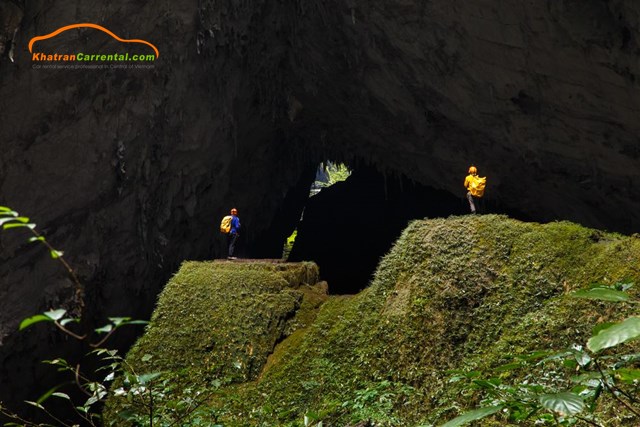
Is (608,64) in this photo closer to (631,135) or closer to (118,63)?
(631,135)

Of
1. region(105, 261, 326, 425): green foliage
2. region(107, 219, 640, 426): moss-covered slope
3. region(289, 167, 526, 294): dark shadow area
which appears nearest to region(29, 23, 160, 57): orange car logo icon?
region(105, 261, 326, 425): green foliage

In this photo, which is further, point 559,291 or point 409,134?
point 409,134

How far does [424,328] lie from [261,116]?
1476cm

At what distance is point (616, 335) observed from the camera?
1423 millimetres

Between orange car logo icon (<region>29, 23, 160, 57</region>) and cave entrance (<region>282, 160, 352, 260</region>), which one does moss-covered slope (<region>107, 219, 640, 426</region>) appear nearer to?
orange car logo icon (<region>29, 23, 160, 57</region>)

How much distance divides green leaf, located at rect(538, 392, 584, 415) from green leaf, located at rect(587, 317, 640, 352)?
240mm

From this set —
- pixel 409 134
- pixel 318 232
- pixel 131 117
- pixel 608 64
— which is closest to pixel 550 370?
pixel 608 64

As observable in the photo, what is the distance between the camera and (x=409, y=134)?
67.2 ft

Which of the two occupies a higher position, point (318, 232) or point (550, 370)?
point (550, 370)

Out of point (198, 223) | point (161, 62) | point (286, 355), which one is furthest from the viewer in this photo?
point (198, 223)

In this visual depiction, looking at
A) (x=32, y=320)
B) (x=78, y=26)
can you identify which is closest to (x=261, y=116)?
(x=78, y=26)

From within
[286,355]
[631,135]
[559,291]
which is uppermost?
[631,135]

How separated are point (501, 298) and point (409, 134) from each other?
1296cm

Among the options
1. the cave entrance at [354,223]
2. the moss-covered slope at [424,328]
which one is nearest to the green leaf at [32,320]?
the moss-covered slope at [424,328]
